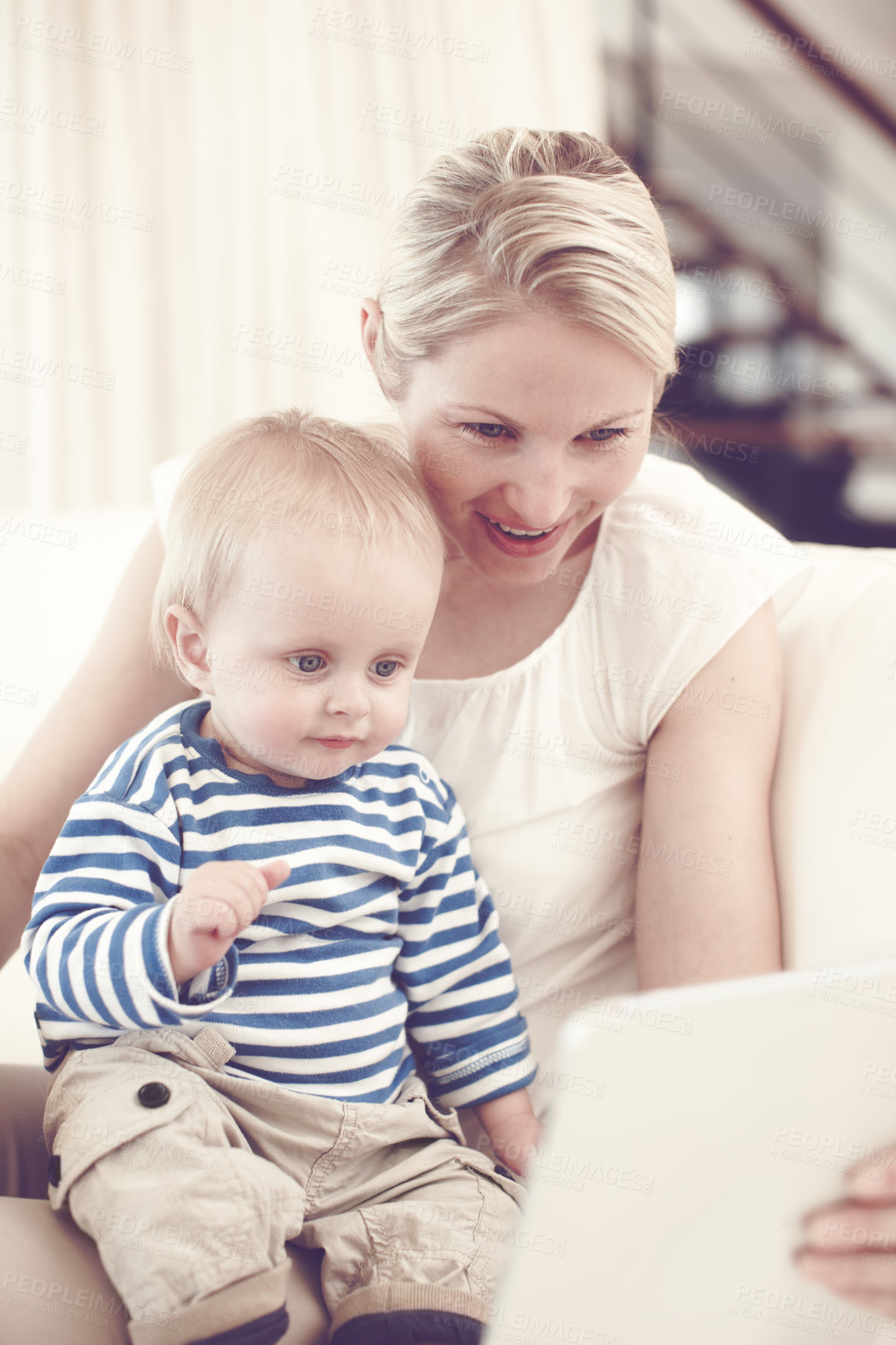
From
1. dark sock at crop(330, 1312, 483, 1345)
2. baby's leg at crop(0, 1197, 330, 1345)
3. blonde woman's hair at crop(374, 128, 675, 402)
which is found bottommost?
dark sock at crop(330, 1312, 483, 1345)

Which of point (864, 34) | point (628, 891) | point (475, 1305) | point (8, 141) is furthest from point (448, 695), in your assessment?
point (864, 34)

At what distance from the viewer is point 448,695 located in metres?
1.18

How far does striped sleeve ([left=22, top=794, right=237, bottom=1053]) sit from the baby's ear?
128 millimetres

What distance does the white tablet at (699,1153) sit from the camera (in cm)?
55

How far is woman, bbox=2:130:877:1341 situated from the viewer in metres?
1.01

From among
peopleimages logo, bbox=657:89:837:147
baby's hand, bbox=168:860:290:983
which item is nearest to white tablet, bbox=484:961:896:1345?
baby's hand, bbox=168:860:290:983

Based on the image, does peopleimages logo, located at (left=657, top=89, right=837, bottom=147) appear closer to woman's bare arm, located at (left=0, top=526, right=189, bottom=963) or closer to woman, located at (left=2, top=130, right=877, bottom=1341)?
woman, located at (left=2, top=130, right=877, bottom=1341)

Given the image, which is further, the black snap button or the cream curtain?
the cream curtain

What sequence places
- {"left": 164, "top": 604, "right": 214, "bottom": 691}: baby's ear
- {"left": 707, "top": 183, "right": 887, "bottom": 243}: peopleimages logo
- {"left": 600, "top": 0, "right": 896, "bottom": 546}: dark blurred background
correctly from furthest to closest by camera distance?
{"left": 707, "top": 183, "right": 887, "bottom": 243}: peopleimages logo
{"left": 600, "top": 0, "right": 896, "bottom": 546}: dark blurred background
{"left": 164, "top": 604, "right": 214, "bottom": 691}: baby's ear

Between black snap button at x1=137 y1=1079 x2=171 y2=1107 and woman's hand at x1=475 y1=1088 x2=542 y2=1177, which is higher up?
black snap button at x1=137 y1=1079 x2=171 y2=1107

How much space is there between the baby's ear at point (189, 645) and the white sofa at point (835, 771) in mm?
464

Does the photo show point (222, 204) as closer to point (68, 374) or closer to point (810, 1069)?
point (68, 374)

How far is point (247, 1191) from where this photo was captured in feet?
2.52

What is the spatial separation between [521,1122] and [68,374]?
190 centimetres
